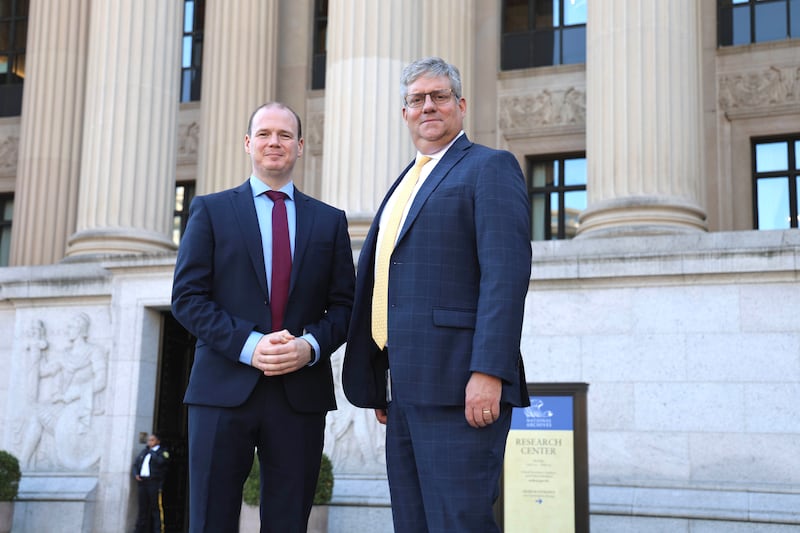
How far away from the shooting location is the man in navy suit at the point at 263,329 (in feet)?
15.5

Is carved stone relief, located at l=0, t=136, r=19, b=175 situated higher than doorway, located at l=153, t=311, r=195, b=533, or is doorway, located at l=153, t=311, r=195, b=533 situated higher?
carved stone relief, located at l=0, t=136, r=19, b=175

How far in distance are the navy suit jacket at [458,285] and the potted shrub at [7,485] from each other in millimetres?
11840

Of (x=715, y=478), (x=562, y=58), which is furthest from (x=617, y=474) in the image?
(x=562, y=58)

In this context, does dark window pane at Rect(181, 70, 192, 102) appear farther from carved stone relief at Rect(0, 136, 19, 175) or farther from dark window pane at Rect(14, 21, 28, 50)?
dark window pane at Rect(14, 21, 28, 50)

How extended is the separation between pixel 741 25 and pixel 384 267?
714 inches

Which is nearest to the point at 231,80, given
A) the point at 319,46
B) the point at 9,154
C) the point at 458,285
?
the point at 319,46

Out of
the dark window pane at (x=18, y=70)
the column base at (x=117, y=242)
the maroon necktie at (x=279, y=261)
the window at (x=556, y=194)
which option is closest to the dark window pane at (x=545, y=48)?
the window at (x=556, y=194)

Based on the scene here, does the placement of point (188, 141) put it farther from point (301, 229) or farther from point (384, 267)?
point (384, 267)

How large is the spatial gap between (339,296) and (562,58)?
17655 millimetres

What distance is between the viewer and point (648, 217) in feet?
45.4

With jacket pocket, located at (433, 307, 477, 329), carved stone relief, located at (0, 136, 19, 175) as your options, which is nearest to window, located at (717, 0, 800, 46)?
carved stone relief, located at (0, 136, 19, 175)

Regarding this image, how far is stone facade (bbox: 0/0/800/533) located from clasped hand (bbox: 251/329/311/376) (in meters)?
8.58

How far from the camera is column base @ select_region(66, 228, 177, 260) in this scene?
55.8 feet

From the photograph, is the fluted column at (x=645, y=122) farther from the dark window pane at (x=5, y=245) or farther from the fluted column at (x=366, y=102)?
the dark window pane at (x=5, y=245)
